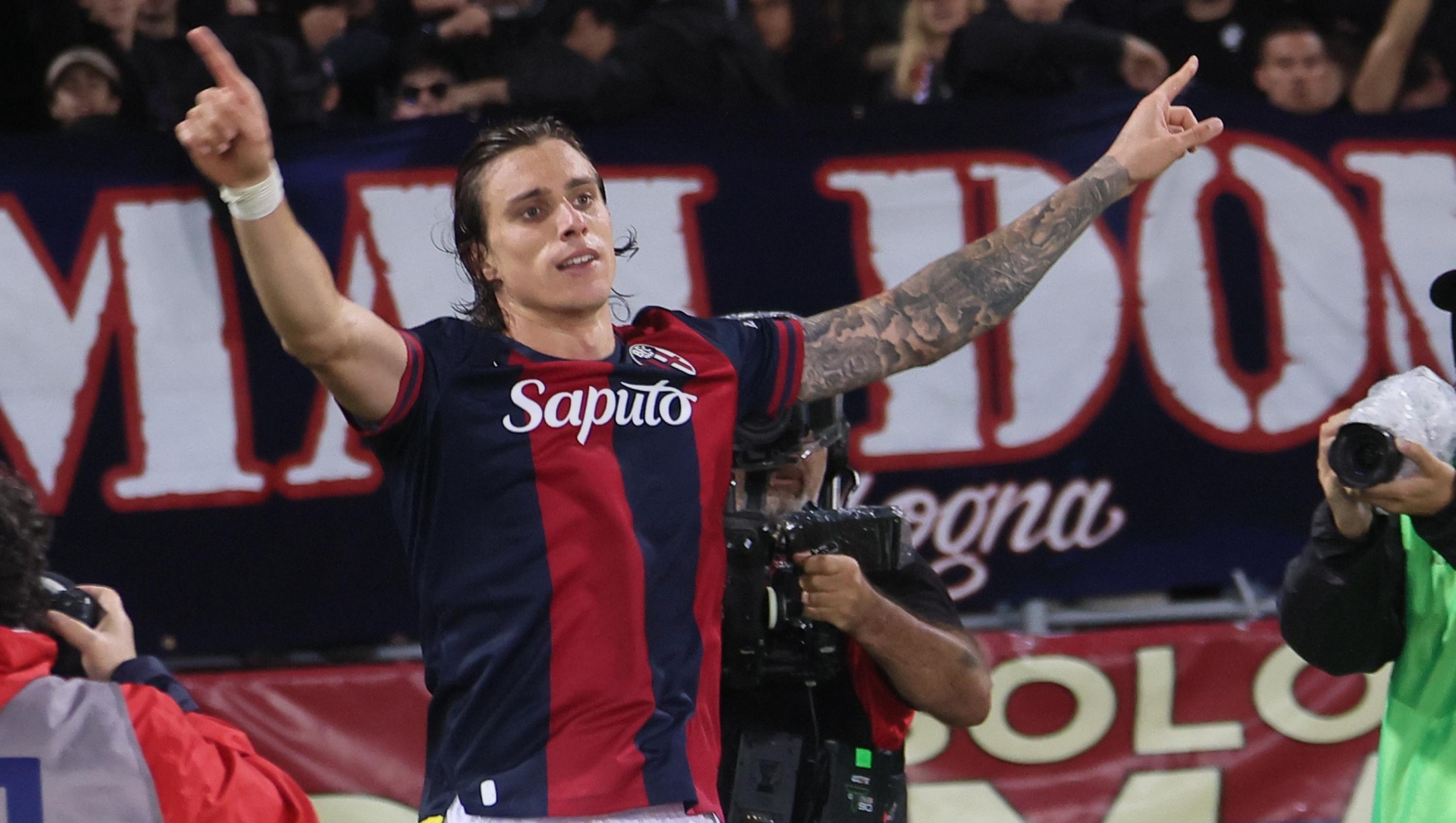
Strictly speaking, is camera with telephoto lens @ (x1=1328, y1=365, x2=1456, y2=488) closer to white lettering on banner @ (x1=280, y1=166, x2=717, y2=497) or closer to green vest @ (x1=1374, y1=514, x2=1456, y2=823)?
green vest @ (x1=1374, y1=514, x2=1456, y2=823)

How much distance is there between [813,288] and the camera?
5.11 metres

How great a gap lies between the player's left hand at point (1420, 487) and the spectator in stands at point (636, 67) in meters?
2.97

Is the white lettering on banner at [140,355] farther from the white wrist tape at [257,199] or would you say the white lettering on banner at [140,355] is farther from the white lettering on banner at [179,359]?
the white wrist tape at [257,199]

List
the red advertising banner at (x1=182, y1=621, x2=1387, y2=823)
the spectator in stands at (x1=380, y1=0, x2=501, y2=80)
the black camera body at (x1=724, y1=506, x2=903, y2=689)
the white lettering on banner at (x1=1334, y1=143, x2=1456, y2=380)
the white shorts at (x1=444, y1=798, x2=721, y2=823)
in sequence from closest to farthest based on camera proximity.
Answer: the white shorts at (x1=444, y1=798, x2=721, y2=823)
the black camera body at (x1=724, y1=506, x2=903, y2=689)
the red advertising banner at (x1=182, y1=621, x2=1387, y2=823)
the white lettering on banner at (x1=1334, y1=143, x2=1456, y2=380)
the spectator in stands at (x1=380, y1=0, x2=501, y2=80)

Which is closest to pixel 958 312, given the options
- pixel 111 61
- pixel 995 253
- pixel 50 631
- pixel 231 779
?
pixel 995 253

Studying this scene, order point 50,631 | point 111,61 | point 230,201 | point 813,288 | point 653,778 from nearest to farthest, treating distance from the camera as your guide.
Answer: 1. point 230,201
2. point 653,778
3. point 50,631
4. point 813,288
5. point 111,61

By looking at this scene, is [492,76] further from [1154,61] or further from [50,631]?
[50,631]

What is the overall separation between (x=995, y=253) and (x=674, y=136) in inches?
95.5

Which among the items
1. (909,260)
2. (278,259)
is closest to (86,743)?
(278,259)

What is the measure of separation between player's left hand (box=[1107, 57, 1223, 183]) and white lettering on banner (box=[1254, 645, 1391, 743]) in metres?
2.54

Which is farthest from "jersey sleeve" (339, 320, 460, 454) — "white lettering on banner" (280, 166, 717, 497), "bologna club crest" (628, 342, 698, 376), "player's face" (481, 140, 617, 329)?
"white lettering on banner" (280, 166, 717, 497)

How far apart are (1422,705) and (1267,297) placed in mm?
2603

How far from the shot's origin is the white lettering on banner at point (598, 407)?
246 cm

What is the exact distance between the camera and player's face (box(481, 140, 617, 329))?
257cm
